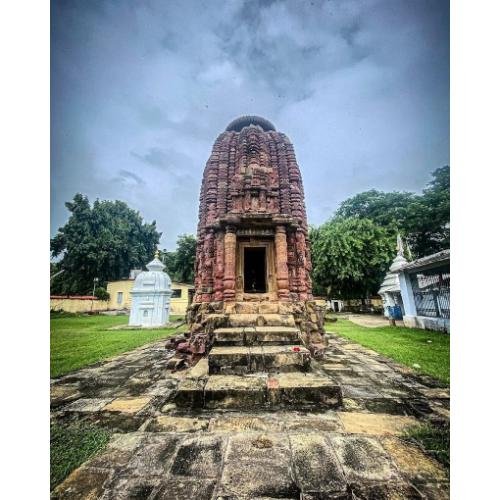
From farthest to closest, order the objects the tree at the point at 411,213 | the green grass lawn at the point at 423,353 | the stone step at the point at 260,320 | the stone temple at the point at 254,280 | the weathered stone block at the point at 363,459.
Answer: the tree at the point at 411,213
the stone step at the point at 260,320
the green grass lawn at the point at 423,353
the stone temple at the point at 254,280
the weathered stone block at the point at 363,459

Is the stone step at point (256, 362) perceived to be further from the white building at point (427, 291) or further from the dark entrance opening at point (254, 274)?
the white building at point (427, 291)

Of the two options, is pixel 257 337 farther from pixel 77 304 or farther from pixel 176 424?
pixel 77 304

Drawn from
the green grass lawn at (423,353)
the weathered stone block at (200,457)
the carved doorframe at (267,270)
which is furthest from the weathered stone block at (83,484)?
the green grass lawn at (423,353)

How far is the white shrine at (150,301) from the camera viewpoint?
16281 millimetres

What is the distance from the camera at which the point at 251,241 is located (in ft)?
23.0

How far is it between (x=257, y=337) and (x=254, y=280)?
4491mm

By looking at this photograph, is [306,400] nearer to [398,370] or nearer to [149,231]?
[398,370]

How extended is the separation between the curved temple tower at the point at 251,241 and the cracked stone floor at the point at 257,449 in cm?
216

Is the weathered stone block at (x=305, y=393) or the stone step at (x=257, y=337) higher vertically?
the stone step at (x=257, y=337)

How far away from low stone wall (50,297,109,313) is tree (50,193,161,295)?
4.26 meters

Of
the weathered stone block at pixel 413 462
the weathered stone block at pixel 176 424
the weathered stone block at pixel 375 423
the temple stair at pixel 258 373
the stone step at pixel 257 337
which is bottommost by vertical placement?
the weathered stone block at pixel 375 423

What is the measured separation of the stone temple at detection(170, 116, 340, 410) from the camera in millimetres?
4031

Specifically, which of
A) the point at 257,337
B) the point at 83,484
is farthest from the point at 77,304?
the point at 83,484

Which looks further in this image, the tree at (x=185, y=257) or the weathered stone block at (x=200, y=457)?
the tree at (x=185, y=257)
